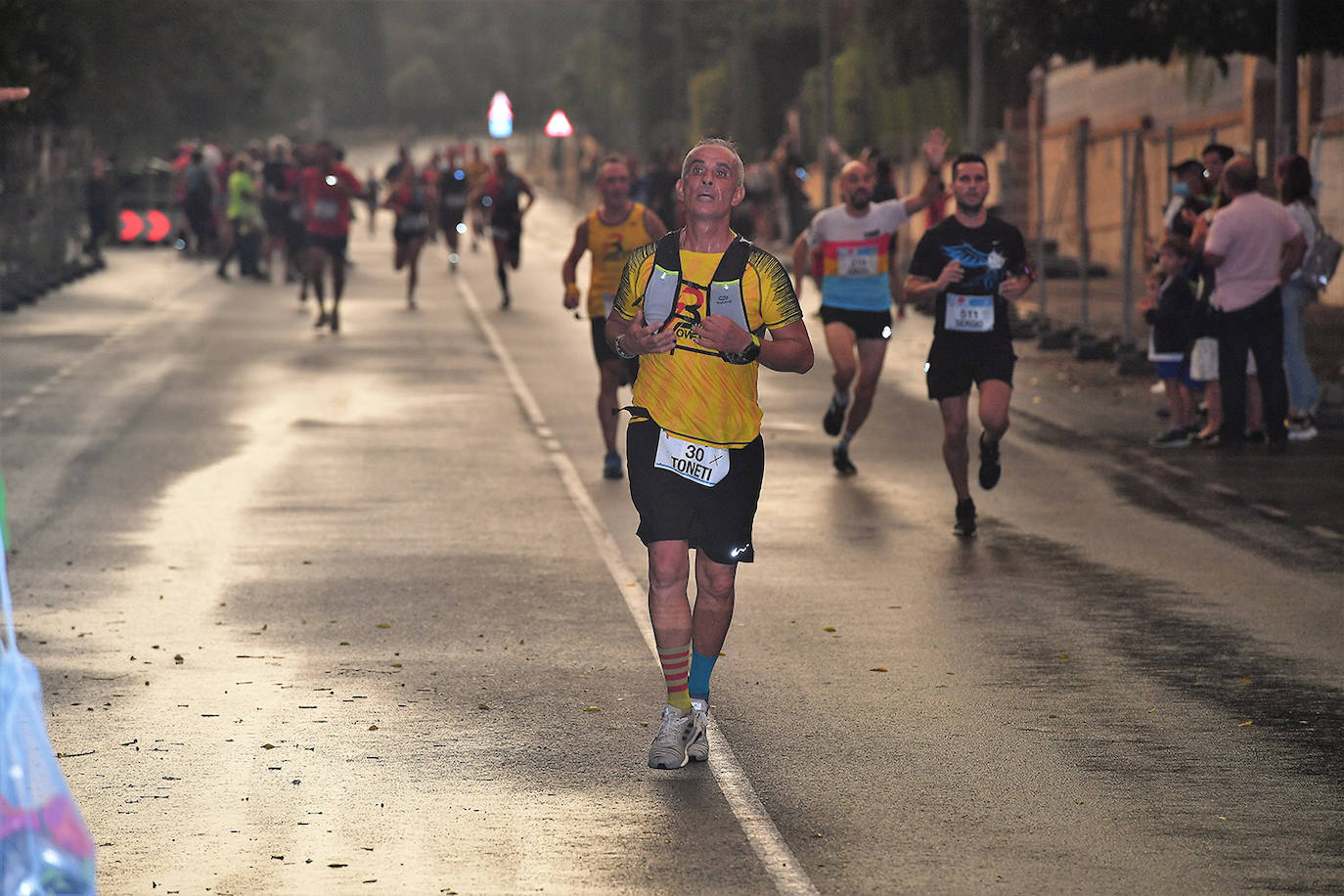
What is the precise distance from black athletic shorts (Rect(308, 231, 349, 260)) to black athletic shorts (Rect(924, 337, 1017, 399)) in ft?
49.3

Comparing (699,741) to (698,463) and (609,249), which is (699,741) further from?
(609,249)

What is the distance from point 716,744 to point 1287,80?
1190 cm

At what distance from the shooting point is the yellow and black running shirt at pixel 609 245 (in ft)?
48.2

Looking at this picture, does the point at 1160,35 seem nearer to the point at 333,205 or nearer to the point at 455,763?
the point at 333,205

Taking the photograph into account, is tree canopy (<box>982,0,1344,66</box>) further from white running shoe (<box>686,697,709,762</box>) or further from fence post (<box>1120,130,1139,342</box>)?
white running shoe (<box>686,697,709,762</box>)

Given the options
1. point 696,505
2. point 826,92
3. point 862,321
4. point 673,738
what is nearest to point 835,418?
point 862,321

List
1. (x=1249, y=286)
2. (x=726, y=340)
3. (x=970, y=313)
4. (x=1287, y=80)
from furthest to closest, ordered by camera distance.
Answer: (x=1287, y=80)
(x=1249, y=286)
(x=970, y=313)
(x=726, y=340)

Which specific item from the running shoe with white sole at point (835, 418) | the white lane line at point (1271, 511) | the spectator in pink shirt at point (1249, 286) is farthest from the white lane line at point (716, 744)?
the spectator in pink shirt at point (1249, 286)

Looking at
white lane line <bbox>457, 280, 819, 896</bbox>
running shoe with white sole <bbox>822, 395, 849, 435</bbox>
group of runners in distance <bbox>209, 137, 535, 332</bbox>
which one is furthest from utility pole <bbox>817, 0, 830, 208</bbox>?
running shoe with white sole <bbox>822, 395, 849, 435</bbox>

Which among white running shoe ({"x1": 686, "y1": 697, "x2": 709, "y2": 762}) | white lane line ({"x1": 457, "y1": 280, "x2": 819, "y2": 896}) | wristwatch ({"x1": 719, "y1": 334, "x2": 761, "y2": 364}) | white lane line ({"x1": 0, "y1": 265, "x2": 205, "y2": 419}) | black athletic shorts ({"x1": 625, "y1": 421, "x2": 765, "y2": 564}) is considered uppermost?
wristwatch ({"x1": 719, "y1": 334, "x2": 761, "y2": 364})

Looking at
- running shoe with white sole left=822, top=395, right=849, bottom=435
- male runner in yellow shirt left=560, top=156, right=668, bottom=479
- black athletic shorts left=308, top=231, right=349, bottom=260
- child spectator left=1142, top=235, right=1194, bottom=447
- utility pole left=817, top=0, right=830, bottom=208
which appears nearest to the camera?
male runner in yellow shirt left=560, top=156, right=668, bottom=479

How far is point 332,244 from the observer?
26.4m

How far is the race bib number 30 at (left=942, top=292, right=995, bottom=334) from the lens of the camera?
12078 millimetres

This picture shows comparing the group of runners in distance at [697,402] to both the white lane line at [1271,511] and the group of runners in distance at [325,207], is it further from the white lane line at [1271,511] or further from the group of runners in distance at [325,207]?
the group of runners in distance at [325,207]
